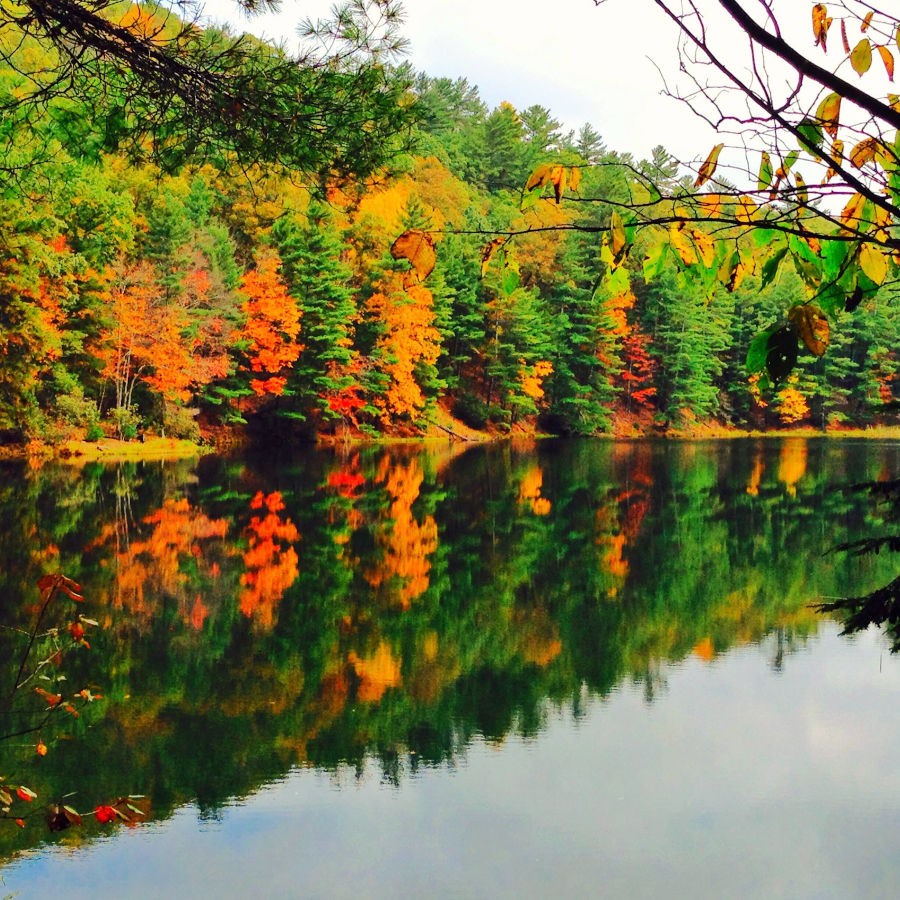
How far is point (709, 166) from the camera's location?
1.74m

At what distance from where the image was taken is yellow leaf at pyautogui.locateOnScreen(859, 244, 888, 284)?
1.64 metres

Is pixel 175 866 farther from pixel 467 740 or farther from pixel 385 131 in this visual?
pixel 385 131

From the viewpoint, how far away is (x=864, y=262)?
167 centimetres

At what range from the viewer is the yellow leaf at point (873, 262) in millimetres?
1645

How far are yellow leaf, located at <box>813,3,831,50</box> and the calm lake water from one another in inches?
173

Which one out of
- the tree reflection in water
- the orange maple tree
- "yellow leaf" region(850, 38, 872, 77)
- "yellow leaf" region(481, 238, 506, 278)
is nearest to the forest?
the orange maple tree

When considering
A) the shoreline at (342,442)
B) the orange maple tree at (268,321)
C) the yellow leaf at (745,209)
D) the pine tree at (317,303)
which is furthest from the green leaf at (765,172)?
the pine tree at (317,303)

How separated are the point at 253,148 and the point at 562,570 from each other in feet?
26.5

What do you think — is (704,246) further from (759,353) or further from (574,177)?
(759,353)

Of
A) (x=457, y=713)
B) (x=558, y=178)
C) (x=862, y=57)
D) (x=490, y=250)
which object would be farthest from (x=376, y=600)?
(x=862, y=57)

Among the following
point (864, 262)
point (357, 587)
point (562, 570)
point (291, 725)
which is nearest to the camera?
point (864, 262)

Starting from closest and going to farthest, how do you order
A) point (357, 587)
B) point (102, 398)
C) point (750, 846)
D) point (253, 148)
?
1. point (750, 846)
2. point (253, 148)
3. point (357, 587)
4. point (102, 398)

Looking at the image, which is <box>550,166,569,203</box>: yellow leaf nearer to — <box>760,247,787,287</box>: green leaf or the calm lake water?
<box>760,247,787,287</box>: green leaf

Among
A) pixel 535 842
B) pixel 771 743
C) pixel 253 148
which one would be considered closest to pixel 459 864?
pixel 535 842
